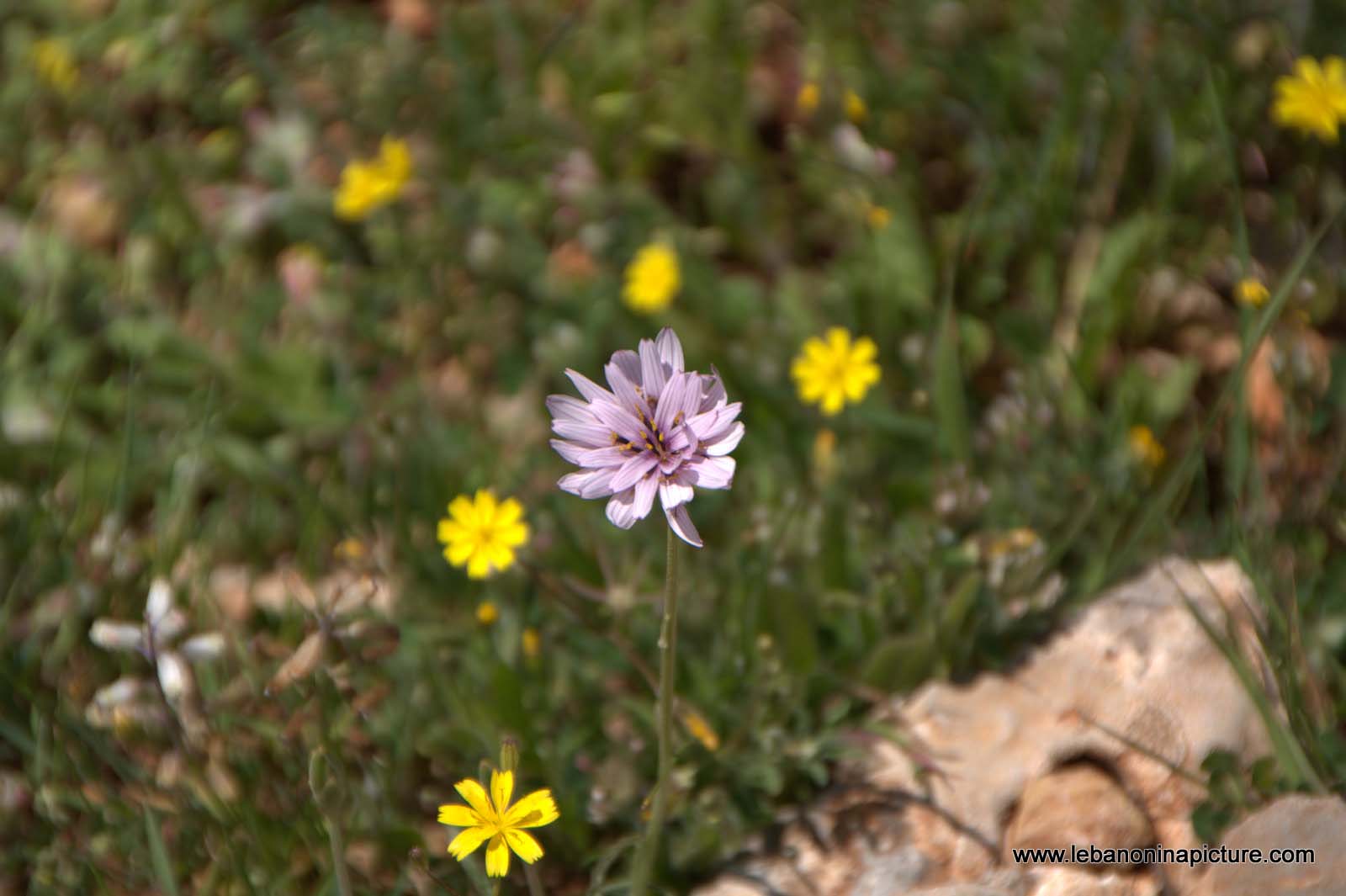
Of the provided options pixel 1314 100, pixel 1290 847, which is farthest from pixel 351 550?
pixel 1314 100

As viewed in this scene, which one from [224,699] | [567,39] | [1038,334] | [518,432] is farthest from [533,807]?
[567,39]

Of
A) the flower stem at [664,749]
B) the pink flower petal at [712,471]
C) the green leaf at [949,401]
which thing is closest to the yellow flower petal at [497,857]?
the flower stem at [664,749]

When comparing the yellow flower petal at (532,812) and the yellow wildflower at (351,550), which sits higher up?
the yellow flower petal at (532,812)

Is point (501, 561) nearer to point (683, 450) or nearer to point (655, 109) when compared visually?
point (683, 450)

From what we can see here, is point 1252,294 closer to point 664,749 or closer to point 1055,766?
point 1055,766

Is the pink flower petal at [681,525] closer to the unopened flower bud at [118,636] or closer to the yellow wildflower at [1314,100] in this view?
the unopened flower bud at [118,636]

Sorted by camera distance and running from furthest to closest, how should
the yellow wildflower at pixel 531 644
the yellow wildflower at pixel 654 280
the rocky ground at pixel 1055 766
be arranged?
the yellow wildflower at pixel 654 280 < the yellow wildflower at pixel 531 644 < the rocky ground at pixel 1055 766

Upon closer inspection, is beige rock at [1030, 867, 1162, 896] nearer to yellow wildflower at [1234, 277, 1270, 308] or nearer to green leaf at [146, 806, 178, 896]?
yellow wildflower at [1234, 277, 1270, 308]
